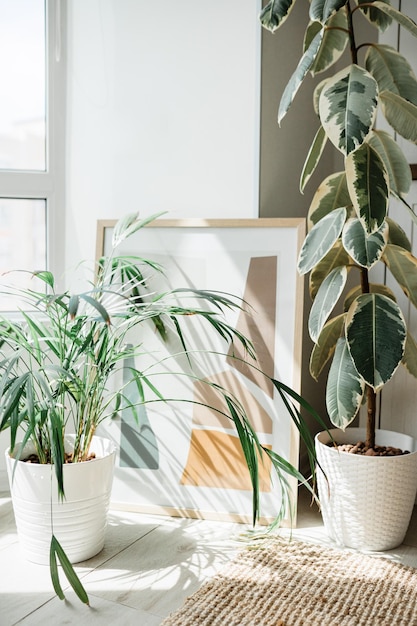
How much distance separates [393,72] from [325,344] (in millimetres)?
796

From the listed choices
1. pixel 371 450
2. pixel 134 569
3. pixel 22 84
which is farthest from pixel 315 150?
pixel 134 569

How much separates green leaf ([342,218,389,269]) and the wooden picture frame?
294 millimetres

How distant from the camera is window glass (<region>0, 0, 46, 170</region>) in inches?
96.0

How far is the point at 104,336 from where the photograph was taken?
1.92 m

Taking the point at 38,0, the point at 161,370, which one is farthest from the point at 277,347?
the point at 38,0

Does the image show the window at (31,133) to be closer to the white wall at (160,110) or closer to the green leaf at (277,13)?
the white wall at (160,110)

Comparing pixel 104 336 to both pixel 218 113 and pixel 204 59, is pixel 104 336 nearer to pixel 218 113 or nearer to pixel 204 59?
pixel 218 113

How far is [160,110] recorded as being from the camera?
2.31 metres

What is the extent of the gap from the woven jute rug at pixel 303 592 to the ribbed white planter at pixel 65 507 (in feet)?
1.18

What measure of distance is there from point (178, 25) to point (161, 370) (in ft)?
3.66

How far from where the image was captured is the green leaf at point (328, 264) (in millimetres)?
2068

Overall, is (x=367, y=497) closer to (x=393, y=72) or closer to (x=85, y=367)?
(x=85, y=367)

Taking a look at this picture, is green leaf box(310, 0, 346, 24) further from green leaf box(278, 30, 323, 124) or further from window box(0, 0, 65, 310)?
window box(0, 0, 65, 310)

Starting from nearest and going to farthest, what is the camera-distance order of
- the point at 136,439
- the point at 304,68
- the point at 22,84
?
the point at 304,68, the point at 136,439, the point at 22,84
